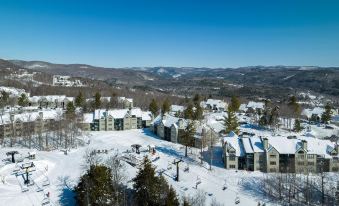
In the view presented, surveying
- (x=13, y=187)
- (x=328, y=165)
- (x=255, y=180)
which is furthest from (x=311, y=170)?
(x=13, y=187)

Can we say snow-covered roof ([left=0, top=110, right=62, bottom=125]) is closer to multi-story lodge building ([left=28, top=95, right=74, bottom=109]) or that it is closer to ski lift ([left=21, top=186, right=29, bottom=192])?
ski lift ([left=21, top=186, right=29, bottom=192])

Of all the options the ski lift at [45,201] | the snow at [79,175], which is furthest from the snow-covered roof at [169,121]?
the ski lift at [45,201]

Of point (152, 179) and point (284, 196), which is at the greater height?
point (152, 179)

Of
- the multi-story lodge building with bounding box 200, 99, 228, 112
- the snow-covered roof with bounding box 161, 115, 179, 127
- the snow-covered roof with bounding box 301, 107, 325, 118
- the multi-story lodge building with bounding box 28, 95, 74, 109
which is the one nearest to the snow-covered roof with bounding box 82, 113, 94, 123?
the snow-covered roof with bounding box 161, 115, 179, 127

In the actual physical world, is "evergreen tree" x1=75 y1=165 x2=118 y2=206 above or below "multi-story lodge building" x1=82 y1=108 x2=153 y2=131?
below

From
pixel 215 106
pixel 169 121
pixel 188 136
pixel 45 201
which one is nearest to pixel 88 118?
pixel 169 121

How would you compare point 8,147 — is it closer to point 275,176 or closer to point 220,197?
point 220,197

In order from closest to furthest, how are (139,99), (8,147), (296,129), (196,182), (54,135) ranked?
(196,182) < (8,147) < (54,135) < (296,129) < (139,99)

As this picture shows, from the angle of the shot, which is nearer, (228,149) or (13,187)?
(13,187)
